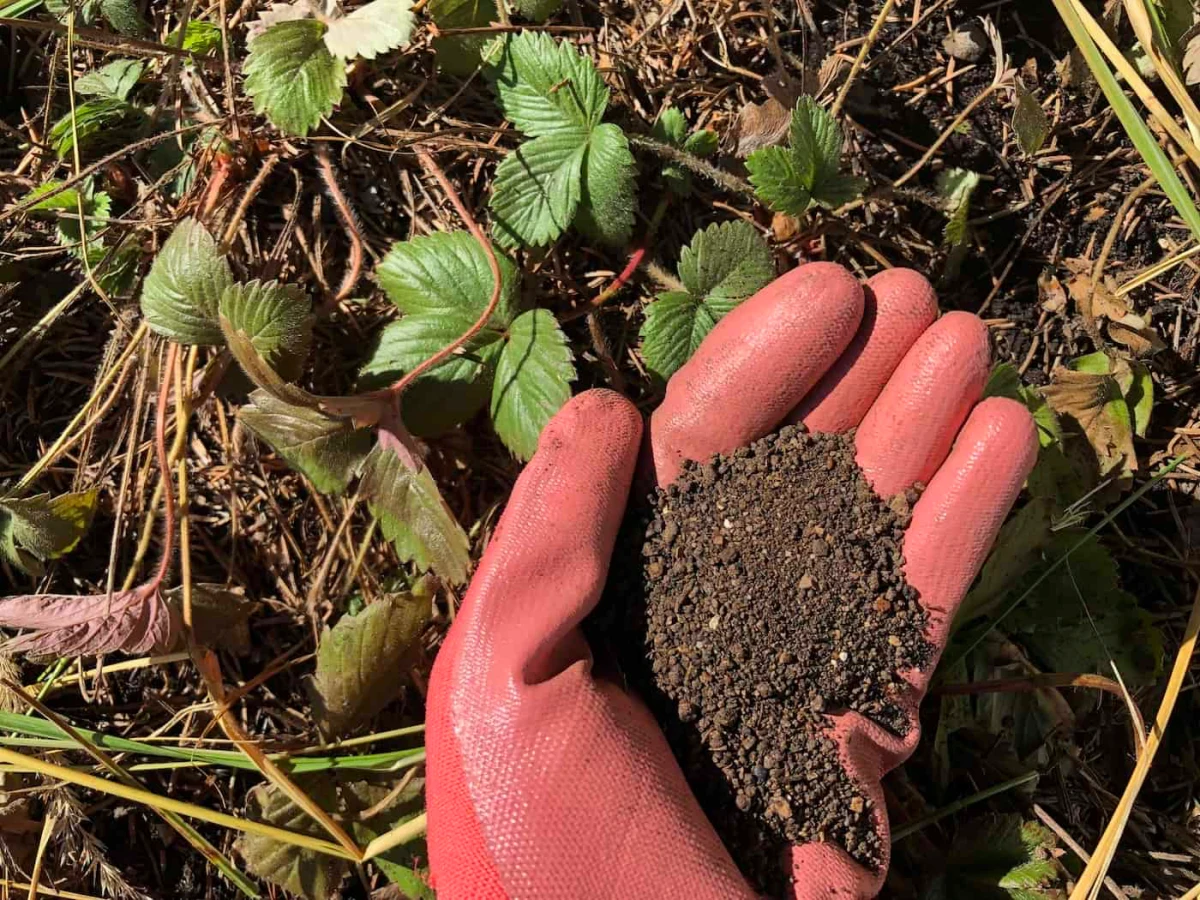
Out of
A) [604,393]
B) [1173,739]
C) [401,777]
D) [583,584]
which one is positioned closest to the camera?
[583,584]

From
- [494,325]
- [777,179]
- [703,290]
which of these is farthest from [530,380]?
[777,179]

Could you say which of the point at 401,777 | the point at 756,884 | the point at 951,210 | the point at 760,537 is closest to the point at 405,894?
the point at 401,777

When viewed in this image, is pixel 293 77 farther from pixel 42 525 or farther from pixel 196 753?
pixel 196 753

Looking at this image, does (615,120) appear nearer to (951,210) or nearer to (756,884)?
(951,210)

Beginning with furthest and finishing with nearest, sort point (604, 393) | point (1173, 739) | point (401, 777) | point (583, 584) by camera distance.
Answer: point (1173, 739) < point (401, 777) < point (604, 393) < point (583, 584)

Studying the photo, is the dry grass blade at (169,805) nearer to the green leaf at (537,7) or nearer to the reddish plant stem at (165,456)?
the reddish plant stem at (165,456)

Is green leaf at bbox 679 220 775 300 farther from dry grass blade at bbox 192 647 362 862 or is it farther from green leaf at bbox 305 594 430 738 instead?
dry grass blade at bbox 192 647 362 862

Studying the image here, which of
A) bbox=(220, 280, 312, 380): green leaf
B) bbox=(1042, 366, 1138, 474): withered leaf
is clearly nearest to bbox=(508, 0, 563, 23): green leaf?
bbox=(220, 280, 312, 380): green leaf

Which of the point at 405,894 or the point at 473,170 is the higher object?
the point at 473,170
